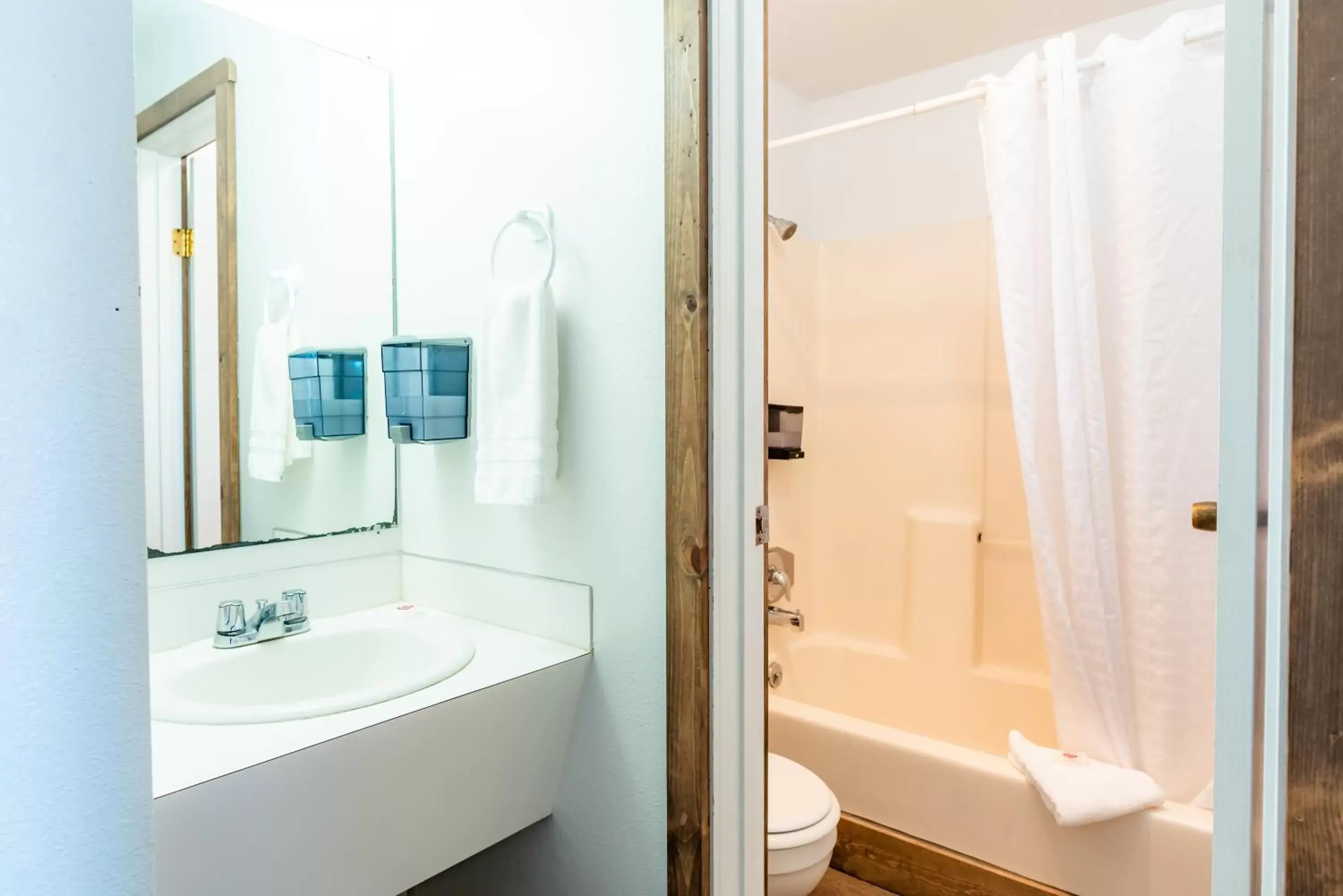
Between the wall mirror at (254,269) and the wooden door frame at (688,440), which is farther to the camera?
the wall mirror at (254,269)

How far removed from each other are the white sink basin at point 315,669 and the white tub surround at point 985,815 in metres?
1.07

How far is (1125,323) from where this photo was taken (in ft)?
5.52

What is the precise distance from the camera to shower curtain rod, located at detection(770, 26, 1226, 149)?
63.3 inches

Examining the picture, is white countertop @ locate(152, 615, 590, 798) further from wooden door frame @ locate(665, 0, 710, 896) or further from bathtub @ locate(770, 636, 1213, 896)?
bathtub @ locate(770, 636, 1213, 896)

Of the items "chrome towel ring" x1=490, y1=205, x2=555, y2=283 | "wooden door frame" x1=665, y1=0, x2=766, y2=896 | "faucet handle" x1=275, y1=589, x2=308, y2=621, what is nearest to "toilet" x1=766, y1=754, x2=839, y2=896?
"wooden door frame" x1=665, y1=0, x2=766, y2=896

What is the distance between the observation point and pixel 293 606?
1.41 meters

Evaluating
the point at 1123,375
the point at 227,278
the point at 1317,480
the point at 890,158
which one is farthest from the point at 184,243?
the point at 890,158

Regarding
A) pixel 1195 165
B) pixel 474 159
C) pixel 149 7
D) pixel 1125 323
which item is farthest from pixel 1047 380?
pixel 149 7

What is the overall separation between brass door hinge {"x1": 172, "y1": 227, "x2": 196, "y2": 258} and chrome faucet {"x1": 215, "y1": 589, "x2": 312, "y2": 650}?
0.64 meters

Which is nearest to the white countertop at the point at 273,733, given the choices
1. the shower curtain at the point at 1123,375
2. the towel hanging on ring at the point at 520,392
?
the towel hanging on ring at the point at 520,392

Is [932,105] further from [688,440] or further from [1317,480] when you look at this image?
[1317,480]

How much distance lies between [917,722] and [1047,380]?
1262mm

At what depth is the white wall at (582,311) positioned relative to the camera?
4.14 feet

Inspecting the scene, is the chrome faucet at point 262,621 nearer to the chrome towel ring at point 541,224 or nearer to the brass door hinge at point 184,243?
the brass door hinge at point 184,243
